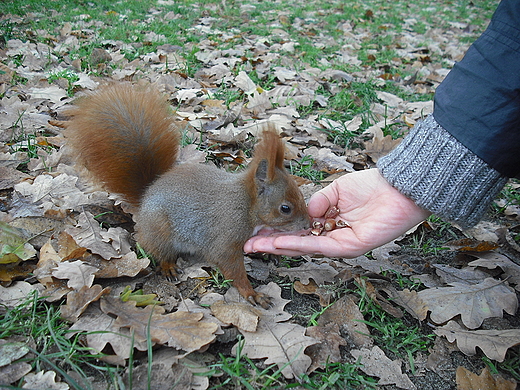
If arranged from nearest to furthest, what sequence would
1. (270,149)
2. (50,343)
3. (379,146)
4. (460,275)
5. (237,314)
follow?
(50,343) < (237,314) < (270,149) < (460,275) < (379,146)

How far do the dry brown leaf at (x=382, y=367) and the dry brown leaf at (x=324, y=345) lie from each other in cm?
6

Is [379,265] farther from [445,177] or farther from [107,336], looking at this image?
[107,336]

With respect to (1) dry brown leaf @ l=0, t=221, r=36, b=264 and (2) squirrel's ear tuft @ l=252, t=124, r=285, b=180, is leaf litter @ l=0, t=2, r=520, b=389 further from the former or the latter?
(2) squirrel's ear tuft @ l=252, t=124, r=285, b=180

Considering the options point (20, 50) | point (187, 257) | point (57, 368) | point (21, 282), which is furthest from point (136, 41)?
point (57, 368)

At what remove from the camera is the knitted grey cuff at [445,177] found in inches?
57.0

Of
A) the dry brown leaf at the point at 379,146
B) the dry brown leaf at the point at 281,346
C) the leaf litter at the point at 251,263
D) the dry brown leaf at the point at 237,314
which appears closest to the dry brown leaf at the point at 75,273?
the leaf litter at the point at 251,263

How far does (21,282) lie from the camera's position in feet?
4.69

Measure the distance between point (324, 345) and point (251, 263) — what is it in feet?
1.94

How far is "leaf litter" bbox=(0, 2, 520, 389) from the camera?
1305 mm

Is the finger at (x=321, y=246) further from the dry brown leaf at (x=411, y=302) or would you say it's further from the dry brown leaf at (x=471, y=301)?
the dry brown leaf at (x=471, y=301)

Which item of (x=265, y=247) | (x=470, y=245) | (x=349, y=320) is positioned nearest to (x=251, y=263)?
(x=265, y=247)

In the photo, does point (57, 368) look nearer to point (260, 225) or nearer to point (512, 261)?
point (260, 225)

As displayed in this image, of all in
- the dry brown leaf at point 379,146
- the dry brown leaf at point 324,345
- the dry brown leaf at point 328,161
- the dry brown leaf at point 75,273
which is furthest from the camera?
the dry brown leaf at point 379,146

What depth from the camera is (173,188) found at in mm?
1818
